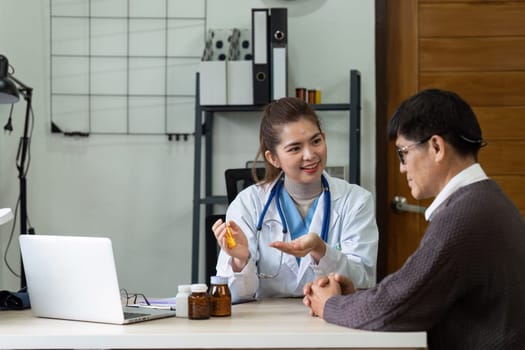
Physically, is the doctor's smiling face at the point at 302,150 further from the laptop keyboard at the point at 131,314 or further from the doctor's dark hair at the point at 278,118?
the laptop keyboard at the point at 131,314

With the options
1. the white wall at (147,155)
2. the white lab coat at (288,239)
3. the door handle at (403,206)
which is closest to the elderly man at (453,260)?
the white lab coat at (288,239)

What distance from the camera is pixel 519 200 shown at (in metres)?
3.54

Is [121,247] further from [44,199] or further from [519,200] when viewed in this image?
[519,200]

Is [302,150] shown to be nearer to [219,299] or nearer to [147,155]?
[219,299]

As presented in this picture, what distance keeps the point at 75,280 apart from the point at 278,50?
1.92 metres

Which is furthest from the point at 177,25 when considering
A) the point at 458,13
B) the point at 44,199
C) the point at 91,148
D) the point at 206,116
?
the point at 458,13

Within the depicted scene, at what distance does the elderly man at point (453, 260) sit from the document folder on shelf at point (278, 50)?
182cm

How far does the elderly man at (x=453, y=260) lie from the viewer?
1.45m

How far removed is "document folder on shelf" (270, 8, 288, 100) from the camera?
3.35m

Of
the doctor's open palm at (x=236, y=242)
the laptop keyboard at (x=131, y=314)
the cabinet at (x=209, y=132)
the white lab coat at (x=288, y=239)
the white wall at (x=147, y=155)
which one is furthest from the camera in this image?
the white wall at (x=147, y=155)

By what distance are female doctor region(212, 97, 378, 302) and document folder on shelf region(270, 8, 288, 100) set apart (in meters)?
0.99

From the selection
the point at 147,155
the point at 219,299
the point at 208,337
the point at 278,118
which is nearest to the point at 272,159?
the point at 278,118

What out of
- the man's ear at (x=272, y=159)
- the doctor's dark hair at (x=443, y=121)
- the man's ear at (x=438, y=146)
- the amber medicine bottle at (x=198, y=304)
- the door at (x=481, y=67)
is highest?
the door at (x=481, y=67)

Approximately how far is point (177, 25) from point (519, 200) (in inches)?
70.9
